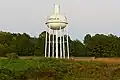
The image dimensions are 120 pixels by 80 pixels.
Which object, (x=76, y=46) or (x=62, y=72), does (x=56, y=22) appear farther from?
(x=76, y=46)

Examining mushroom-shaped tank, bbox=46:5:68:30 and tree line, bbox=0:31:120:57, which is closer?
mushroom-shaped tank, bbox=46:5:68:30

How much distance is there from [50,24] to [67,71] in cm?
1395

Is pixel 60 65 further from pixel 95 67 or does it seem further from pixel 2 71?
pixel 2 71

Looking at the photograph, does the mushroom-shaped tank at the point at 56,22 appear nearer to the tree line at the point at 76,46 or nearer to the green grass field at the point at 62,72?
the green grass field at the point at 62,72

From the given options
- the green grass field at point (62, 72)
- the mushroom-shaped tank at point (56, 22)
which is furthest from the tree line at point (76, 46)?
the green grass field at point (62, 72)

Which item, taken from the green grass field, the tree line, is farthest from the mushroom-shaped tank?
the tree line

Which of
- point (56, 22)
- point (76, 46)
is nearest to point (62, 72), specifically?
A: point (56, 22)

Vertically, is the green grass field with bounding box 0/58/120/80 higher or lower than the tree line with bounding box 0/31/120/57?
lower

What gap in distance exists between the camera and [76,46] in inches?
2121

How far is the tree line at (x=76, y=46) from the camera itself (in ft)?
162

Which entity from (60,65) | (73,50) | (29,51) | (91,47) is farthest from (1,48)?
(60,65)

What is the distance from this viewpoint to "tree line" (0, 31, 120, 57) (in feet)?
162

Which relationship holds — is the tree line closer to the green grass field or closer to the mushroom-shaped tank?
the mushroom-shaped tank

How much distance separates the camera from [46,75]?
15.4 metres
